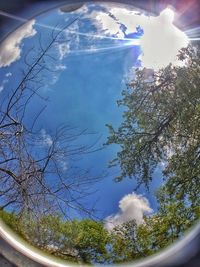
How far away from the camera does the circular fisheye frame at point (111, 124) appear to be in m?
2.29

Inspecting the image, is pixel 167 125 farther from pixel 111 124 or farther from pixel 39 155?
pixel 39 155

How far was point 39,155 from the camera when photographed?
Result: 265cm

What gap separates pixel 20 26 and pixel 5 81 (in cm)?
38

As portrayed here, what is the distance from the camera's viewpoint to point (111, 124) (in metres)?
2.36

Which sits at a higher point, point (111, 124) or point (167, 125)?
point (167, 125)

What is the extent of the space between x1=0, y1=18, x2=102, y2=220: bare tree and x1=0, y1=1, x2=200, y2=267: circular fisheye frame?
11 millimetres

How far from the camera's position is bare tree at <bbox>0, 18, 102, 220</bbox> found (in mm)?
2441

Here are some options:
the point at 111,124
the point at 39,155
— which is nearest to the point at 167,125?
the point at 111,124

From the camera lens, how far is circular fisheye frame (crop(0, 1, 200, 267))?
7.50ft

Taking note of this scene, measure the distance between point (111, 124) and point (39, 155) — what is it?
0.63m

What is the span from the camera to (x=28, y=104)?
2.52 metres

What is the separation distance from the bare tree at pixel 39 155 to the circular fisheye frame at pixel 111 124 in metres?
0.01

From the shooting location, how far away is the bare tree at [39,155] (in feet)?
8.01

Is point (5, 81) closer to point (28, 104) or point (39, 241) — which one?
point (28, 104)
